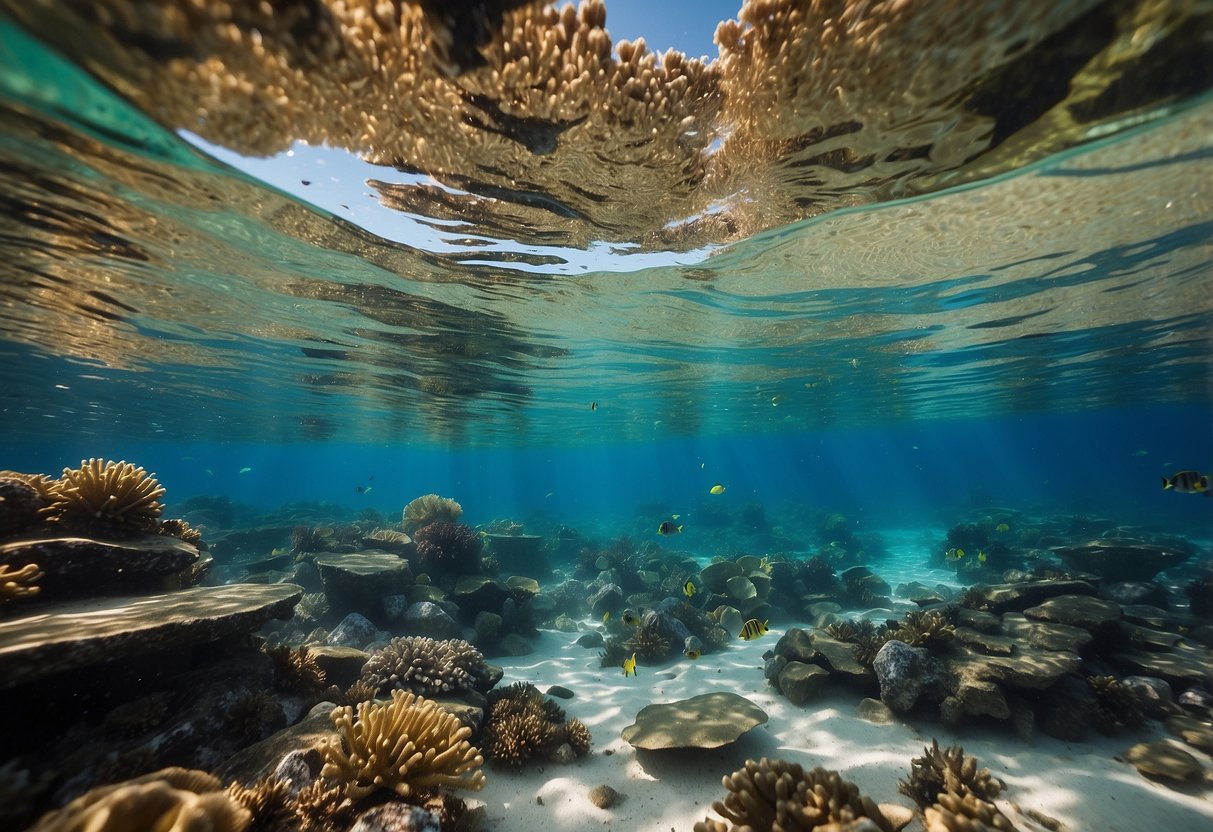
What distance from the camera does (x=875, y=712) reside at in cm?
750

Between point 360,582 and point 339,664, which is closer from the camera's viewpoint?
point 339,664

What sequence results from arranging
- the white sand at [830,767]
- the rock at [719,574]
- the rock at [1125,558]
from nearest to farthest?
1. the white sand at [830,767]
2. the rock at [1125,558]
3. the rock at [719,574]

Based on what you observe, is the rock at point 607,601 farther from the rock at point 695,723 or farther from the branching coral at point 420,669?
the rock at point 695,723

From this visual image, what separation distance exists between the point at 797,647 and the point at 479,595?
796cm

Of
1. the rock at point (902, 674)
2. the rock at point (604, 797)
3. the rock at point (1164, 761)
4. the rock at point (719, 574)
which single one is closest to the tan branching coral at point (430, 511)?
the rock at point (719, 574)

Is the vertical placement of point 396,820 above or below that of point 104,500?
below

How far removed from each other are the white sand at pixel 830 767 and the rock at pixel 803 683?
19 cm

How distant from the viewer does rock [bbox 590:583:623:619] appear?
16.1 metres

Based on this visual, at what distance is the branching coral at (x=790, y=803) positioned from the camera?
3.87 metres

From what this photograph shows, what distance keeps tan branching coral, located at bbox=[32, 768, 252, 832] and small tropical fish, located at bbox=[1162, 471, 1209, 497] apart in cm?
1397

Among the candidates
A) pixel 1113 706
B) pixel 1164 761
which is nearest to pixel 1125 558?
pixel 1113 706

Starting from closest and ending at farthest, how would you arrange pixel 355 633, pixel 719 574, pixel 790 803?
pixel 790 803 < pixel 355 633 < pixel 719 574

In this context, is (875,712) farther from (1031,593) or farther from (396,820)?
(396,820)

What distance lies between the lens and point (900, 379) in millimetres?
26484
